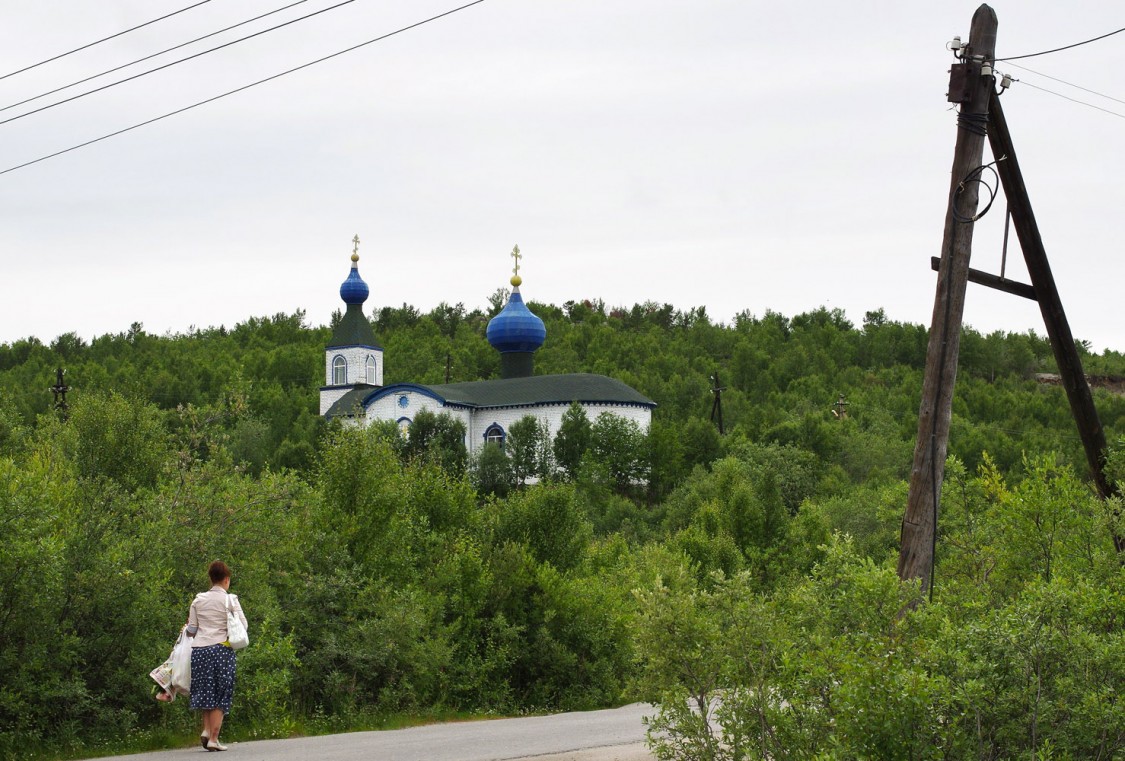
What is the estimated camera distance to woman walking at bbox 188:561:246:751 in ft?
32.5

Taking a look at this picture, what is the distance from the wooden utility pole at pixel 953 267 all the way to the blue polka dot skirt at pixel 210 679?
4.86 m

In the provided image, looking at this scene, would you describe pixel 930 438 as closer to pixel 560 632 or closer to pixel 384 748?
pixel 384 748

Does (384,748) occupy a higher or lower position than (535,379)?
lower

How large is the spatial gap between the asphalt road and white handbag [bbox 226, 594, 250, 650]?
791mm

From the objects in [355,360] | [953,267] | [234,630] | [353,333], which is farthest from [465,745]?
[353,333]

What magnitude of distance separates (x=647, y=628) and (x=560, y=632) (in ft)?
35.2

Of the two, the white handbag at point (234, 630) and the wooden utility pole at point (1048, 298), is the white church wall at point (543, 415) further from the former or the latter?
the white handbag at point (234, 630)

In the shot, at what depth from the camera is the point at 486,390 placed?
61156 millimetres

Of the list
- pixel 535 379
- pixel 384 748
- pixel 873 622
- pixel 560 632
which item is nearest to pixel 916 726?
pixel 873 622

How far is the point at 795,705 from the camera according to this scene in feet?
25.2

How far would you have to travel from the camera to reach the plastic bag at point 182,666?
32.7 ft

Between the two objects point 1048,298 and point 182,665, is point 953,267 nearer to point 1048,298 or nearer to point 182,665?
point 1048,298

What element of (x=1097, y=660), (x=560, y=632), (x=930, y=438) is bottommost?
(x=560, y=632)

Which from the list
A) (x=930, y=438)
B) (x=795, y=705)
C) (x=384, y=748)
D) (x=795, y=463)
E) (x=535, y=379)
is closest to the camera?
(x=795, y=705)
